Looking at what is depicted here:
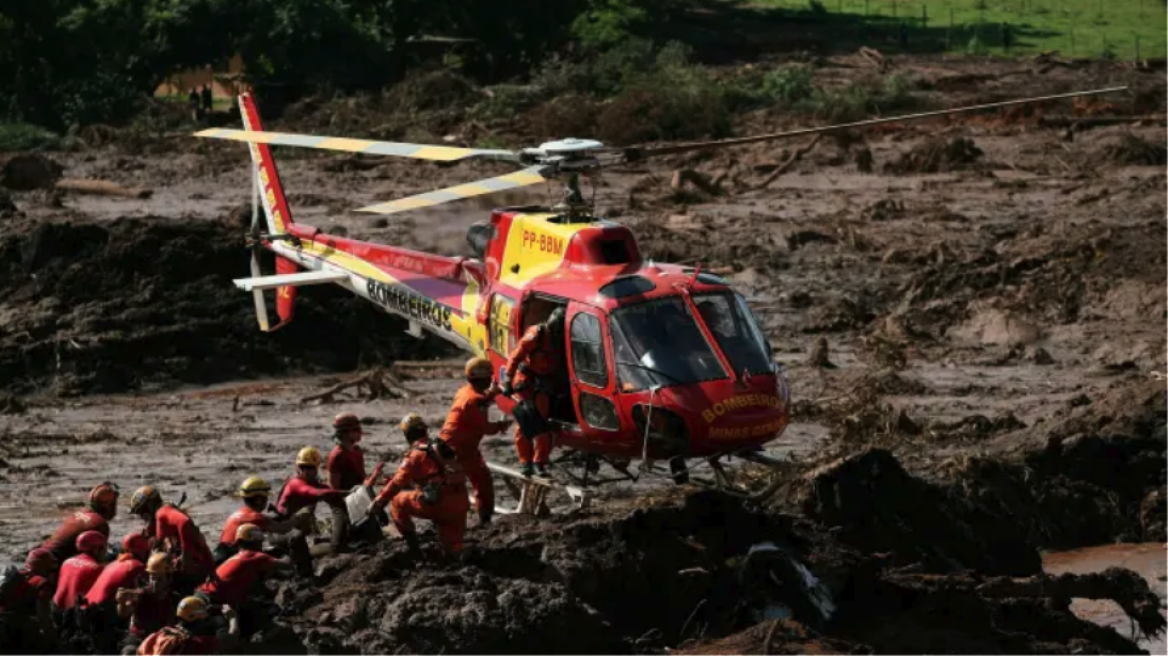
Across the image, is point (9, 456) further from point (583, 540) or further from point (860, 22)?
point (860, 22)

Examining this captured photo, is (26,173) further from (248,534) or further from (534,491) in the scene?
(248,534)

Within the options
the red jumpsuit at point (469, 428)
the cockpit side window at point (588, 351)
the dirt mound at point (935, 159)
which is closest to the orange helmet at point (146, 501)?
the red jumpsuit at point (469, 428)

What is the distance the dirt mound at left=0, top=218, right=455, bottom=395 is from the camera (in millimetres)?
26516

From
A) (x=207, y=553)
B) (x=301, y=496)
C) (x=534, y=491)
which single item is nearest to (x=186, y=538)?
(x=207, y=553)

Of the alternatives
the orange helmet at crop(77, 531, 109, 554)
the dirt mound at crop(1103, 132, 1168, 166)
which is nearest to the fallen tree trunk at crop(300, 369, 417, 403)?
the orange helmet at crop(77, 531, 109, 554)

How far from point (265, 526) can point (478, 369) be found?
2399mm

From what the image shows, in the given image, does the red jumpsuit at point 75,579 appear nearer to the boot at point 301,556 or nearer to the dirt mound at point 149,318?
the boot at point 301,556

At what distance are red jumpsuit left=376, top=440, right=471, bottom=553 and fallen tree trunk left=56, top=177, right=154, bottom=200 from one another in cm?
2387

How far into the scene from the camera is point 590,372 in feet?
52.3

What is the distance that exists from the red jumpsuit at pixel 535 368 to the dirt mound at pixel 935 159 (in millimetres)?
22885

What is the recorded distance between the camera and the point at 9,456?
22.3 metres

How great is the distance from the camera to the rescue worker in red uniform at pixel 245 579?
13.5 meters

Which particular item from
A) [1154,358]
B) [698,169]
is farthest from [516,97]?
[1154,358]

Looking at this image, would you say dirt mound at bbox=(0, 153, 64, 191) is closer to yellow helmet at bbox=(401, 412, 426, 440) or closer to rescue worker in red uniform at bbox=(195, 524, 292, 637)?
yellow helmet at bbox=(401, 412, 426, 440)
